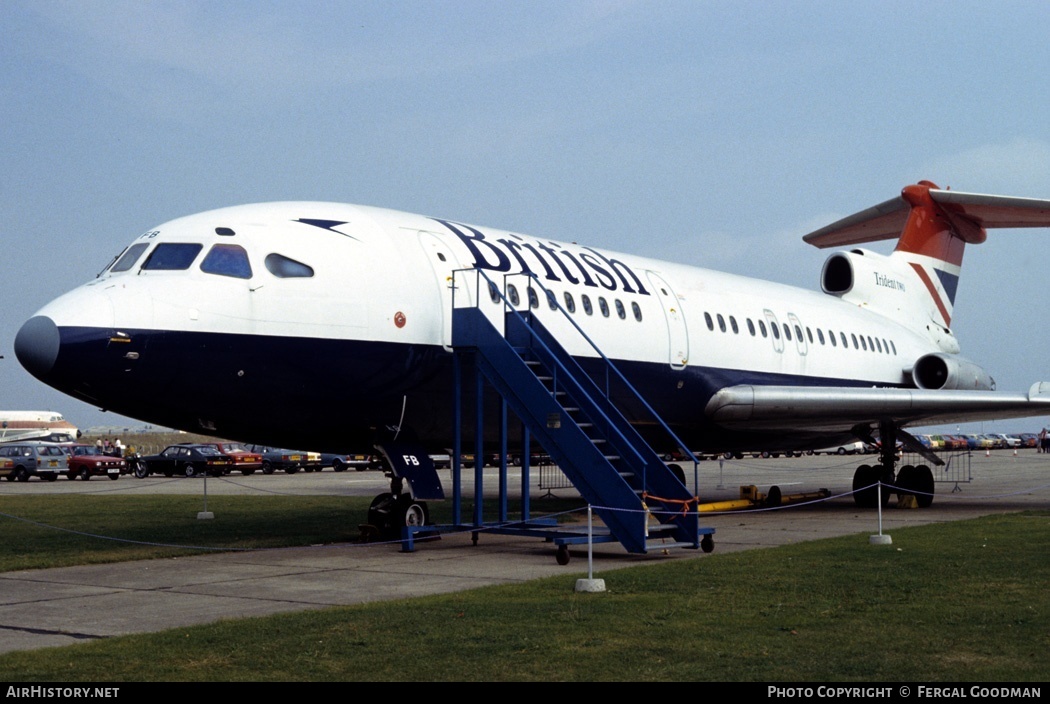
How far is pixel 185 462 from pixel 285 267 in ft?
124

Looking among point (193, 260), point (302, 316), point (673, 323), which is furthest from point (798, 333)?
point (193, 260)

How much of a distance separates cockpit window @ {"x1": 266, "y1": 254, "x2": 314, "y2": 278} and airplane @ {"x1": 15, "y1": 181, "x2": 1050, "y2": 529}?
2cm

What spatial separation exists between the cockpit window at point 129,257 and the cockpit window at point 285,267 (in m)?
1.49

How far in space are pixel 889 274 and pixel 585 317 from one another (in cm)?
1422

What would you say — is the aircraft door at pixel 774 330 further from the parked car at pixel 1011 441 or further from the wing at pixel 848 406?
the parked car at pixel 1011 441

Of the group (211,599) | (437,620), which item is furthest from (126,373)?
(437,620)

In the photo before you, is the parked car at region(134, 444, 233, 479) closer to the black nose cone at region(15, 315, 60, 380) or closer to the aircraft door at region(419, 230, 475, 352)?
the aircraft door at region(419, 230, 475, 352)

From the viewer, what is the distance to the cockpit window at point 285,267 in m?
13.5

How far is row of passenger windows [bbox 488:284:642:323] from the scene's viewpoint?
15742 millimetres

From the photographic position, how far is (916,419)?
73.3 feet

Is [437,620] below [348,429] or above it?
below

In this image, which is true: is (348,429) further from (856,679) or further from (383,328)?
(856,679)

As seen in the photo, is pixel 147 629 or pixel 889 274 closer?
Answer: pixel 147 629

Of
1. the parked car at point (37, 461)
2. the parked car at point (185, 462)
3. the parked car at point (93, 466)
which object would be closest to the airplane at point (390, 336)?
the parked car at point (185, 462)
